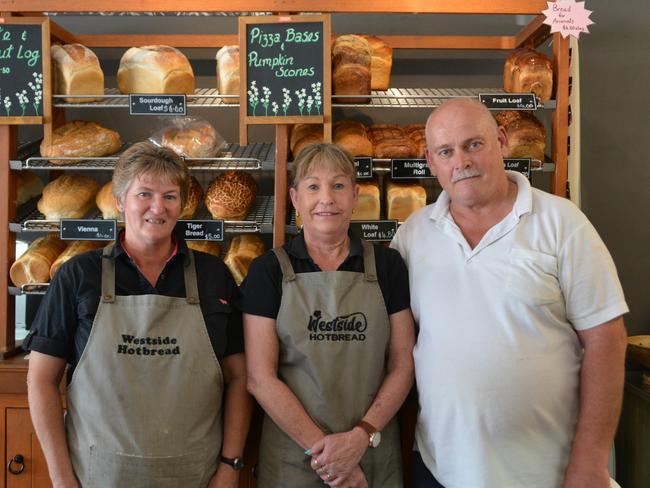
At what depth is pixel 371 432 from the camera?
1700 mm

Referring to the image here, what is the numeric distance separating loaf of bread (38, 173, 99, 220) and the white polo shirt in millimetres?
1576

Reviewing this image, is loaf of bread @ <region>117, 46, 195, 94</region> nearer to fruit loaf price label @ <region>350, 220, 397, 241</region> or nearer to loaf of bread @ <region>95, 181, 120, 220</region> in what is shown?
loaf of bread @ <region>95, 181, 120, 220</region>

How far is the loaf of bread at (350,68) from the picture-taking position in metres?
2.35

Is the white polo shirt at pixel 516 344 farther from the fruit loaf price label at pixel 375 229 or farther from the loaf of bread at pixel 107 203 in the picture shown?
the loaf of bread at pixel 107 203

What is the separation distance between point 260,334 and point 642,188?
2179 mm

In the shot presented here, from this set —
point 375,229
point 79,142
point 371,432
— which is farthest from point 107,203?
point 371,432

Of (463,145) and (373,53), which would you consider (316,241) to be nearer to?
(463,145)

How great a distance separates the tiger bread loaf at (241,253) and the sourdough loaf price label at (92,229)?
0.46 meters

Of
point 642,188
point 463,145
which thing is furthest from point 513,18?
point 463,145

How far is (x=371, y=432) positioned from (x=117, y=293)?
32.6 inches

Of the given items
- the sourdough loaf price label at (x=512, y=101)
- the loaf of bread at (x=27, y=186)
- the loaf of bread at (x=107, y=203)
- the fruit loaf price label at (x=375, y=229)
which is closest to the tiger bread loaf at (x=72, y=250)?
the loaf of bread at (x=107, y=203)

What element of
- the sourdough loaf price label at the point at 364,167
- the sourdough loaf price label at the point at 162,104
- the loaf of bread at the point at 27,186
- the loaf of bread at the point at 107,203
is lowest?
the loaf of bread at the point at 107,203

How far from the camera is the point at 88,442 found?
1656 mm

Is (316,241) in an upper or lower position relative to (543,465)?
upper
